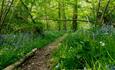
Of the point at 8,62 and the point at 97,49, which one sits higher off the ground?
the point at 97,49

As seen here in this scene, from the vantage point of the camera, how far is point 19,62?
717cm

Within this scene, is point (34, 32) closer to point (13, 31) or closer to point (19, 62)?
point (13, 31)

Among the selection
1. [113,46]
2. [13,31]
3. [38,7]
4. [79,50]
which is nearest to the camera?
[113,46]

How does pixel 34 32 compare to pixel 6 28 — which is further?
pixel 34 32

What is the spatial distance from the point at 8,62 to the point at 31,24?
4765mm

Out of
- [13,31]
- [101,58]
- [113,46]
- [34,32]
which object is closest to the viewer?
[101,58]

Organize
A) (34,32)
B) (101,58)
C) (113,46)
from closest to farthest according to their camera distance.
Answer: (101,58) → (113,46) → (34,32)

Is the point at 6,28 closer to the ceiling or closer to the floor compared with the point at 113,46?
closer to the floor

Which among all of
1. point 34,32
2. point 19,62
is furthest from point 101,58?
point 34,32

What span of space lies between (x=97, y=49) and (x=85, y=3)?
1099cm

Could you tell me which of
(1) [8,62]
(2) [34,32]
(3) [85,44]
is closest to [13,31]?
(2) [34,32]

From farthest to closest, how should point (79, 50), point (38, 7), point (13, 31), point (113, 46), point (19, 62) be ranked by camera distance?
point (38, 7) → point (13, 31) → point (19, 62) → point (79, 50) → point (113, 46)

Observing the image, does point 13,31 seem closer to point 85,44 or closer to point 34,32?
point 34,32

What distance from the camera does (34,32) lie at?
13641mm
